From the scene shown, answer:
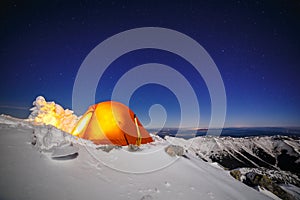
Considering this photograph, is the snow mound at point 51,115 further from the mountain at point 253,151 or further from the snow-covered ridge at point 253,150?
the snow-covered ridge at point 253,150

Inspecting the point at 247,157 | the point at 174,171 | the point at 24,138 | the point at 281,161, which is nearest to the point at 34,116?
the point at 24,138

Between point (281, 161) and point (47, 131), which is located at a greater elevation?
point (47, 131)

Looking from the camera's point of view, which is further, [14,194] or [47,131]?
[47,131]

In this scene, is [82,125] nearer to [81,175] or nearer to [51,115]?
[51,115]

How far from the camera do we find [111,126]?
10594mm

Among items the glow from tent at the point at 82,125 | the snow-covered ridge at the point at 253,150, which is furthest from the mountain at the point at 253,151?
the glow from tent at the point at 82,125

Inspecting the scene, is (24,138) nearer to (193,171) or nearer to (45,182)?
(45,182)

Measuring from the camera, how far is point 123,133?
10594 mm

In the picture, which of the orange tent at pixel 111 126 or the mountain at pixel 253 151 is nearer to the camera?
the orange tent at pixel 111 126

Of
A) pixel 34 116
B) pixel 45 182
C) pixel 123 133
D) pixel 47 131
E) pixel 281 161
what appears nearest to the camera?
pixel 45 182

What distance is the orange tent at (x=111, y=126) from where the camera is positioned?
10.2 meters

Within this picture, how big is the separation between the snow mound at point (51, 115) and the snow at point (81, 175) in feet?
35.4

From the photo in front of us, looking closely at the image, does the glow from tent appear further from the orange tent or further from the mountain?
the mountain

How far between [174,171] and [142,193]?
217 cm
